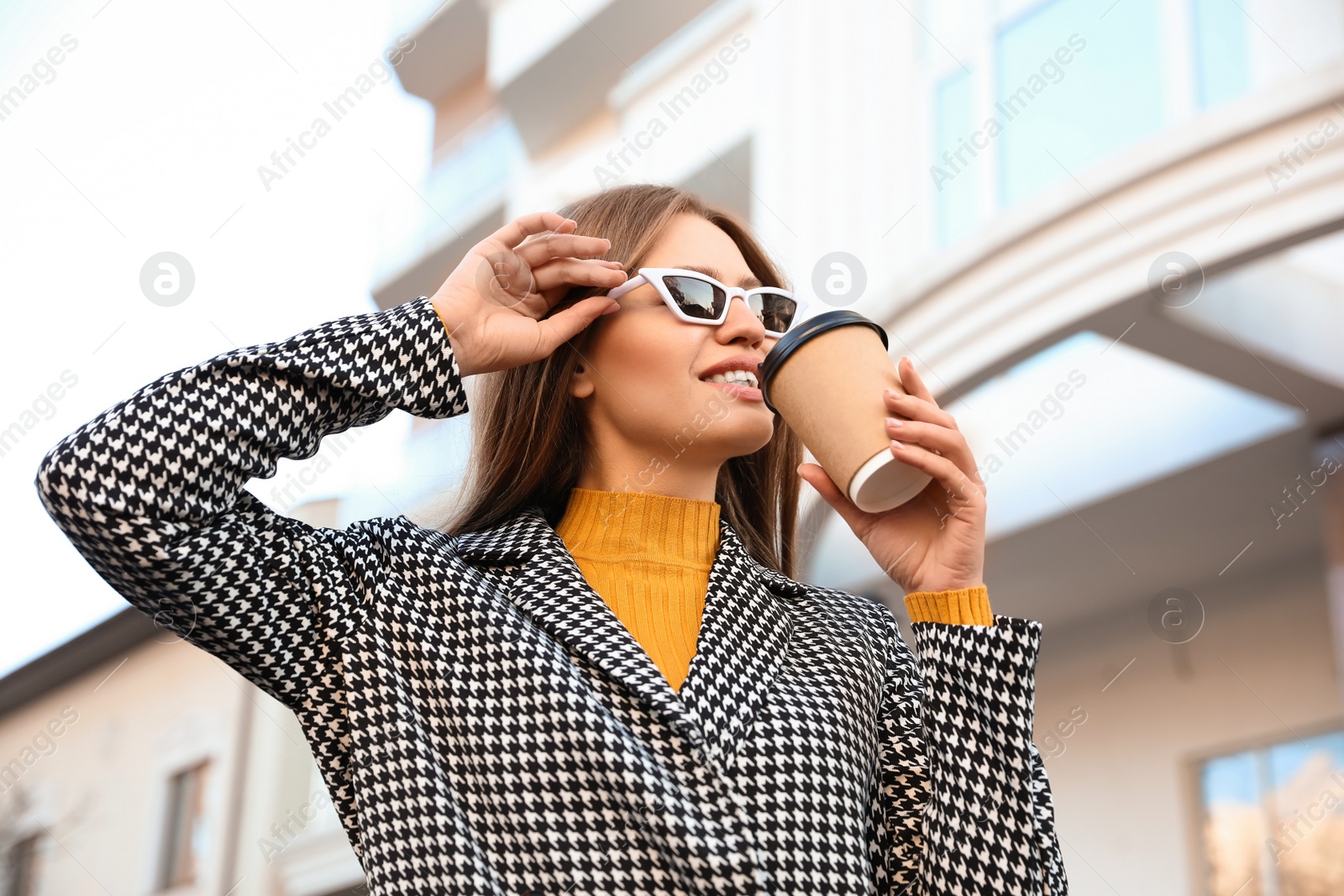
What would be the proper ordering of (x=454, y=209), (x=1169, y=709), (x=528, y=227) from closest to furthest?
1. (x=528, y=227)
2. (x=1169, y=709)
3. (x=454, y=209)

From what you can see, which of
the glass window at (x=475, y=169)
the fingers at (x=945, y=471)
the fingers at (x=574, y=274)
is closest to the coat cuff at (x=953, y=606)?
the fingers at (x=945, y=471)

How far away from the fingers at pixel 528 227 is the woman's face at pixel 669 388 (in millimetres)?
150

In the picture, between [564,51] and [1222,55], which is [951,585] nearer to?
[1222,55]

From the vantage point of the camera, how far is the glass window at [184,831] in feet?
33.3

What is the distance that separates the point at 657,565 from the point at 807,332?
0.39m

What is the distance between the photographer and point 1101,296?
13.8ft

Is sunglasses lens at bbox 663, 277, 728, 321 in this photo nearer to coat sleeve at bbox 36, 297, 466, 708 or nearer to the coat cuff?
coat sleeve at bbox 36, 297, 466, 708

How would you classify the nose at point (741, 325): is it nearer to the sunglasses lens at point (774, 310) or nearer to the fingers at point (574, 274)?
the sunglasses lens at point (774, 310)

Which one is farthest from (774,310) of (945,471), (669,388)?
(945,471)

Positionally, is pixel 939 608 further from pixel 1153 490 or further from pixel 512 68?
pixel 512 68

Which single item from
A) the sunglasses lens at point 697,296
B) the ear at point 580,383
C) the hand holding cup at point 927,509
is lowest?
the hand holding cup at point 927,509

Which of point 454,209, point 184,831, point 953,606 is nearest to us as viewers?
point 953,606

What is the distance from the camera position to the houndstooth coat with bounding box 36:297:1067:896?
1270 mm

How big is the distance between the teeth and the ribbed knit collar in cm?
17
